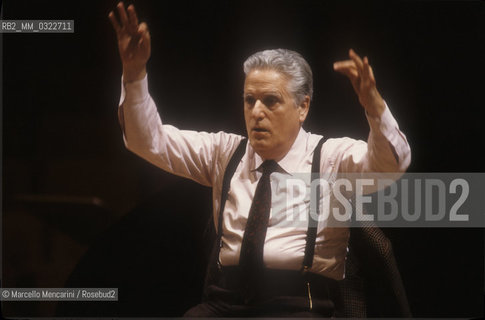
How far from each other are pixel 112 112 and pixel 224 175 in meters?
0.67

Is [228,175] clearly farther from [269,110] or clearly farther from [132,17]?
[132,17]

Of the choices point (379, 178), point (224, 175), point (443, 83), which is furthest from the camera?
point (443, 83)

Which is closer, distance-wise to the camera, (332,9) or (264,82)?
(264,82)

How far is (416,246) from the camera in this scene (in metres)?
2.37

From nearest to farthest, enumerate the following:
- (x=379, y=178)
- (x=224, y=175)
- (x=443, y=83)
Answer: (x=379, y=178), (x=224, y=175), (x=443, y=83)

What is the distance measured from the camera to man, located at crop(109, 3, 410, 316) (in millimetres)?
1950

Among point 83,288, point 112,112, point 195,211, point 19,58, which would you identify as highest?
point 19,58

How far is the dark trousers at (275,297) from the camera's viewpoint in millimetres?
1944

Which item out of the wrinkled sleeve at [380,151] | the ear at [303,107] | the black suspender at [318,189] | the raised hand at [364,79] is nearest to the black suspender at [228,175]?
the black suspender at [318,189]

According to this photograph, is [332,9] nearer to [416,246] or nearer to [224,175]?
[224,175]

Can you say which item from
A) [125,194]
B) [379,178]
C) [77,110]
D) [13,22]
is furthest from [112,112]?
[379,178]

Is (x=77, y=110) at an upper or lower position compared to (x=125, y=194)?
upper

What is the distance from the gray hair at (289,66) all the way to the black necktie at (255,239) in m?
0.37

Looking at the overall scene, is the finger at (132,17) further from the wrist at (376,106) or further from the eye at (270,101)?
the wrist at (376,106)
